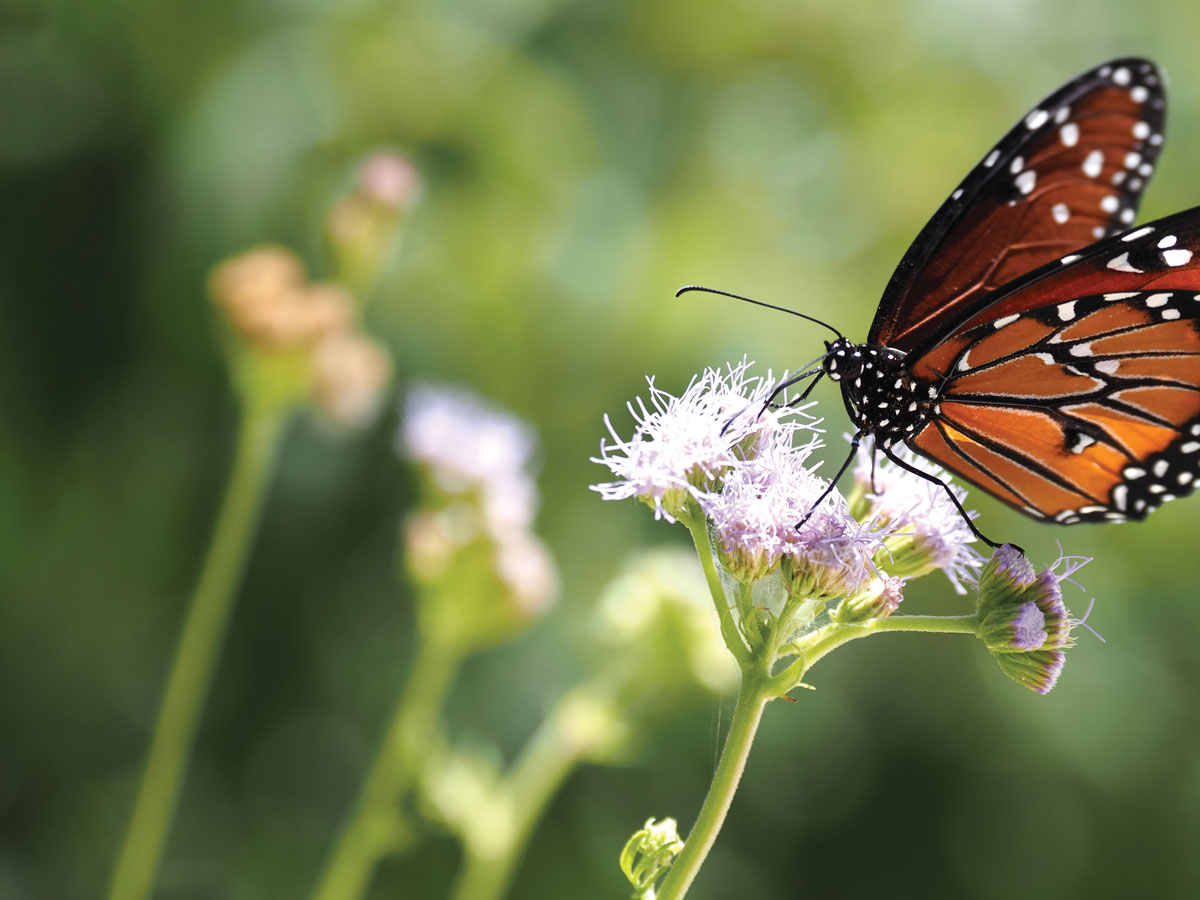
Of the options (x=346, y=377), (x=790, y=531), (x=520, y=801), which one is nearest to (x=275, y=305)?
(x=346, y=377)

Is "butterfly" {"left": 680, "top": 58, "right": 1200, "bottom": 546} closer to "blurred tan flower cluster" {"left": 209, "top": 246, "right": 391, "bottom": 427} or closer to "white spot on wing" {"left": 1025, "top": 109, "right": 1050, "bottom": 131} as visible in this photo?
"white spot on wing" {"left": 1025, "top": 109, "right": 1050, "bottom": 131}

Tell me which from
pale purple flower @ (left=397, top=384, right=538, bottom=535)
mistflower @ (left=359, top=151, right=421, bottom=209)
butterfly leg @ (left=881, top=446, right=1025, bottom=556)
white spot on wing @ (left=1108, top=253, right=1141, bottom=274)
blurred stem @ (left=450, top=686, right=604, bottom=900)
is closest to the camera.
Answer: butterfly leg @ (left=881, top=446, right=1025, bottom=556)

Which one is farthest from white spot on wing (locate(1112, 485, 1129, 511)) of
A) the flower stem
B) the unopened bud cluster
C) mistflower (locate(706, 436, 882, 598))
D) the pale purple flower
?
the unopened bud cluster

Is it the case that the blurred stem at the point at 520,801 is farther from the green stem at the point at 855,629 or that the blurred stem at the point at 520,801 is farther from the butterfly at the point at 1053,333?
the green stem at the point at 855,629

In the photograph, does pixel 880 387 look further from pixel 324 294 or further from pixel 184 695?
pixel 184 695

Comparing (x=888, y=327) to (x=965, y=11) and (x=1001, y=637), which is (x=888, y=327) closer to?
(x=1001, y=637)

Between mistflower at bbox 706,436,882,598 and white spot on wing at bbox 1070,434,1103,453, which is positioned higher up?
white spot on wing at bbox 1070,434,1103,453
